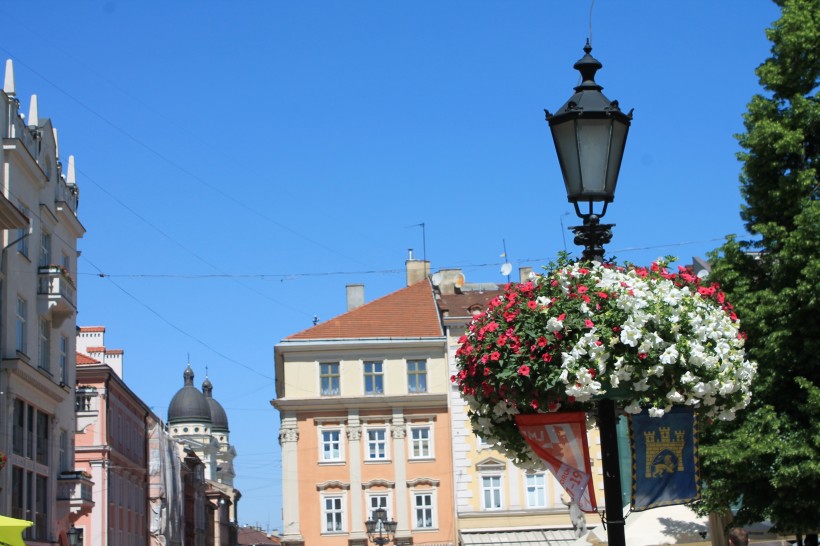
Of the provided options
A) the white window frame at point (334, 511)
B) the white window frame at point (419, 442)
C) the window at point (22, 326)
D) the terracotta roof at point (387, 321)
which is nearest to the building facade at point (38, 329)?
the window at point (22, 326)

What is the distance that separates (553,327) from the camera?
807 cm

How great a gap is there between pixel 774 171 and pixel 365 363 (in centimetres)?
3332

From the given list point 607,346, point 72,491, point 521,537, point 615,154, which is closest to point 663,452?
point 607,346

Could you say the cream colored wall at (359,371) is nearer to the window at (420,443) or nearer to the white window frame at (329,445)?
the white window frame at (329,445)

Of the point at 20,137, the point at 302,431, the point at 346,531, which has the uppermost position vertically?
the point at 20,137

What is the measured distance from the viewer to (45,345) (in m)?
35.2

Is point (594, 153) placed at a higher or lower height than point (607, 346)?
higher

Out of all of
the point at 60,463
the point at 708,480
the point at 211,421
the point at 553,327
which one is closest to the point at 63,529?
the point at 60,463

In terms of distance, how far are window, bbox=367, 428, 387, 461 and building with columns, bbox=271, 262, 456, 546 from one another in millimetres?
42

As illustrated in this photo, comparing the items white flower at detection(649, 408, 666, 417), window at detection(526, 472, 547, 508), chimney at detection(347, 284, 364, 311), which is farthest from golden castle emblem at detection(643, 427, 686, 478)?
chimney at detection(347, 284, 364, 311)

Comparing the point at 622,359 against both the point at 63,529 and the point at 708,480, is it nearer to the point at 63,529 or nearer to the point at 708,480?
the point at 708,480

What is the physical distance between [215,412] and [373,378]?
121624 millimetres

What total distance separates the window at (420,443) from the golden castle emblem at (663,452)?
4473 centimetres

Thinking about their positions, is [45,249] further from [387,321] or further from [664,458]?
[664,458]
